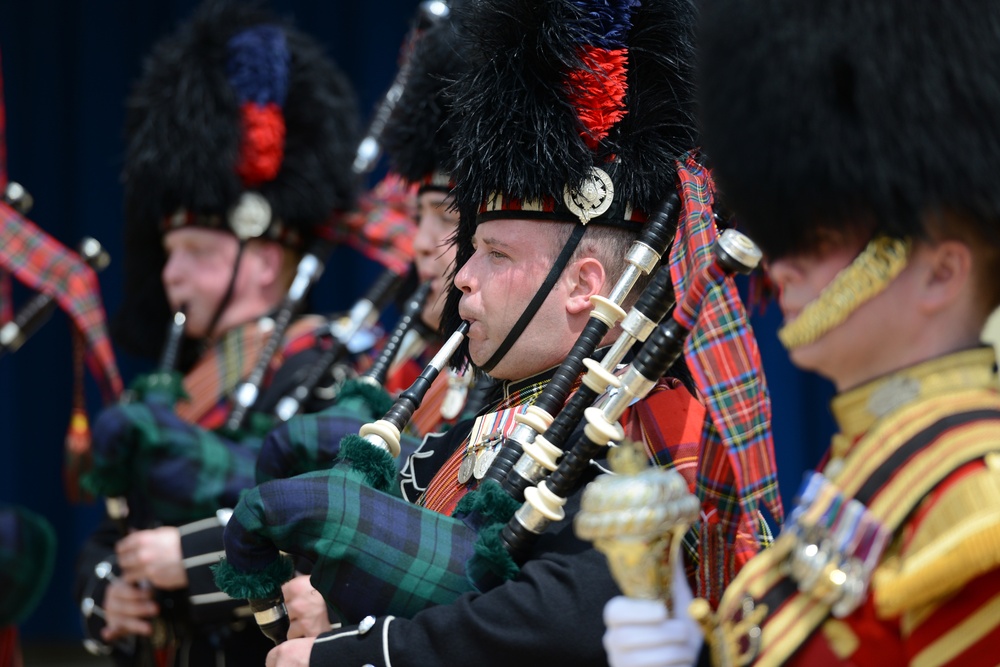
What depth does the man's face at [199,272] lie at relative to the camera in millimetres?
3629

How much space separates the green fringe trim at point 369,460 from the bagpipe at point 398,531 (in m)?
0.07

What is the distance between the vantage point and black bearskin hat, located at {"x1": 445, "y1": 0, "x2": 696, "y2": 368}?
6.34 feet

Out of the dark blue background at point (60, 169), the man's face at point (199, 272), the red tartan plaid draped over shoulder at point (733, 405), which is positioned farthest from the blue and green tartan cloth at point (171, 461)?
the dark blue background at point (60, 169)

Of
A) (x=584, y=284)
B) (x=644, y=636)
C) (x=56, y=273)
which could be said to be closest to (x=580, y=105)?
(x=584, y=284)

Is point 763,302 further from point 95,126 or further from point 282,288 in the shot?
point 95,126

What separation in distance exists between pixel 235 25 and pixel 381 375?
153cm

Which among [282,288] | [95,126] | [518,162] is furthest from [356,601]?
[95,126]

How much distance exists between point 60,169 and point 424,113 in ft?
10.6

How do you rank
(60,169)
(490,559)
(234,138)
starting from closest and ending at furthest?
(490,559) < (234,138) < (60,169)

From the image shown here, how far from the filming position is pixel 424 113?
2900 millimetres

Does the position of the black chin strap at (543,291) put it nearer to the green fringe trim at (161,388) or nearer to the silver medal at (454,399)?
the silver medal at (454,399)

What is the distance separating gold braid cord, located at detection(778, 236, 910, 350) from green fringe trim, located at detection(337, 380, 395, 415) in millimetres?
1261

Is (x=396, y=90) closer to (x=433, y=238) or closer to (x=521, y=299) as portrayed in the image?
(x=433, y=238)

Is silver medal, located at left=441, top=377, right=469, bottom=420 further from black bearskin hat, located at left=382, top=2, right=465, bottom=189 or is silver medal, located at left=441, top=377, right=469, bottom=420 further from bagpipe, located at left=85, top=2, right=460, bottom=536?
black bearskin hat, located at left=382, top=2, right=465, bottom=189
